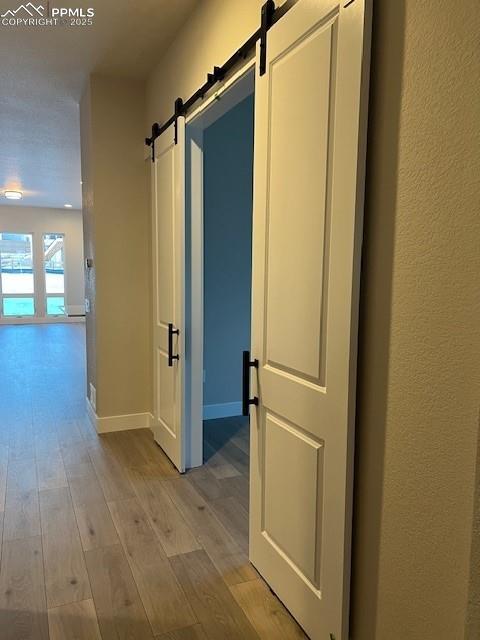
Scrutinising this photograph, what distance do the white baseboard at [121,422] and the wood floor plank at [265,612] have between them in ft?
7.05

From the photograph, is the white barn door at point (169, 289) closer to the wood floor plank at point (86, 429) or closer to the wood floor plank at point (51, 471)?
the wood floor plank at point (86, 429)

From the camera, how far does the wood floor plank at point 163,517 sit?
2.29 meters

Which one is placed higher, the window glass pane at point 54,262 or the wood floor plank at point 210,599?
the window glass pane at point 54,262

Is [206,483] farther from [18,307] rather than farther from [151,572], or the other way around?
[18,307]

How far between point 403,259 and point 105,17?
8.33 ft

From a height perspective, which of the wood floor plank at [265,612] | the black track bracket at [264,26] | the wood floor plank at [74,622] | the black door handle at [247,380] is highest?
the black track bracket at [264,26]

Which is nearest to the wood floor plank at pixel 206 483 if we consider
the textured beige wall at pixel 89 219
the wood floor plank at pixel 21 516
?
the wood floor plank at pixel 21 516

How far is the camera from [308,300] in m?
1.61

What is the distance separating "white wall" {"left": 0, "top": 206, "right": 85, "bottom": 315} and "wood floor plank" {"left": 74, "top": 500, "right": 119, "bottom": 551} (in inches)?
346

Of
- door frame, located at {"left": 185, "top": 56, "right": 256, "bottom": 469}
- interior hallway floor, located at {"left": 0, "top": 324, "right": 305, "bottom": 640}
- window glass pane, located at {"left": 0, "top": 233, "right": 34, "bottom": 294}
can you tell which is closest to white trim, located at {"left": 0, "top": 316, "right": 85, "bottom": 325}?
window glass pane, located at {"left": 0, "top": 233, "right": 34, "bottom": 294}

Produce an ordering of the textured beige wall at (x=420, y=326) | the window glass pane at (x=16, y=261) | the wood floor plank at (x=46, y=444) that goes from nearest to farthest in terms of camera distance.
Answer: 1. the textured beige wall at (x=420, y=326)
2. the wood floor plank at (x=46, y=444)
3. the window glass pane at (x=16, y=261)

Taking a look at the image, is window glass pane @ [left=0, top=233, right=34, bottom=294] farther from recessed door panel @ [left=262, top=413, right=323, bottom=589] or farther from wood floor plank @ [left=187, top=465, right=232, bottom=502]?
recessed door panel @ [left=262, top=413, right=323, bottom=589]

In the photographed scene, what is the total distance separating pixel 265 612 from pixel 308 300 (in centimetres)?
128

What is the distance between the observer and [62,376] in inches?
229
